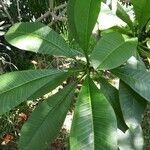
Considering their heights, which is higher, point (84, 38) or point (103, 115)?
point (84, 38)

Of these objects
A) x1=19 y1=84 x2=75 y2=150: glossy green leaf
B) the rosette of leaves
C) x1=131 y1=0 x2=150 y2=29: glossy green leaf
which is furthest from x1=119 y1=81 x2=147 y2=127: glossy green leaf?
x1=131 y1=0 x2=150 y2=29: glossy green leaf

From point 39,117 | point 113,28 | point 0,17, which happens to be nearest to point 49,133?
point 39,117

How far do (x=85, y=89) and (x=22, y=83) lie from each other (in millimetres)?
245

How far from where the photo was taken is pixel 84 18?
1.59 m

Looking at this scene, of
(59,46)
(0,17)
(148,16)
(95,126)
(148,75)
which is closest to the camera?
(95,126)

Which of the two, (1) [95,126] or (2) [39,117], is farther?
(2) [39,117]

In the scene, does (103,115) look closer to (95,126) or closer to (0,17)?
(95,126)

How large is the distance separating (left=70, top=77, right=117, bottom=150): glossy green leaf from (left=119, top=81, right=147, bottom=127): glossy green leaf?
0.39ft

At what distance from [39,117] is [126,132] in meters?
0.38

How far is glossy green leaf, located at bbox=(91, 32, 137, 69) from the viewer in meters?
1.46

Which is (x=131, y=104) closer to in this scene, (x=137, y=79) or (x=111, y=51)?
(x=137, y=79)

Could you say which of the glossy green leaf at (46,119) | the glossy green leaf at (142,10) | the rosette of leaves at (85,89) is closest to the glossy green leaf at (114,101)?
the rosette of leaves at (85,89)

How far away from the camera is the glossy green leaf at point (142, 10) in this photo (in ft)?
6.11

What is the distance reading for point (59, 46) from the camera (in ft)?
5.64
